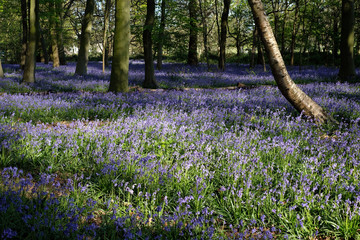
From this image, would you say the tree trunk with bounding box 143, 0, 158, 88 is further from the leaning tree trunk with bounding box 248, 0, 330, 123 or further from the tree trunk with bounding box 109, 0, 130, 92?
the leaning tree trunk with bounding box 248, 0, 330, 123

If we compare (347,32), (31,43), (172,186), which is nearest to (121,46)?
(31,43)

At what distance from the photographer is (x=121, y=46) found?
9.68 metres

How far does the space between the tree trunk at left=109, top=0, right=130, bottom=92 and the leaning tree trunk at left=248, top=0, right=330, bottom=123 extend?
5033 millimetres

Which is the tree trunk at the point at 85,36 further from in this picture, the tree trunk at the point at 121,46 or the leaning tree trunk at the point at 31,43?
the tree trunk at the point at 121,46

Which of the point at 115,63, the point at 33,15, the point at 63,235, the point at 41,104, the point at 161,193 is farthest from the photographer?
the point at 33,15

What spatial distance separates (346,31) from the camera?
12250 mm

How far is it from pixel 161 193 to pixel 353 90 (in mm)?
9265

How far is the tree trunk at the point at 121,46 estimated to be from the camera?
31.2 ft

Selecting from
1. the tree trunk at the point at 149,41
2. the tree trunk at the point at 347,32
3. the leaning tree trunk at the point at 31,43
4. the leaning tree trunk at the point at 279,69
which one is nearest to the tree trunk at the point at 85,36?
the leaning tree trunk at the point at 31,43

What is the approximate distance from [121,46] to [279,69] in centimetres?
573

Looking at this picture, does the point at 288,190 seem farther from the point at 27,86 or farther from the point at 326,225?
the point at 27,86

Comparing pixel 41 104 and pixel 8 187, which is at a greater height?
pixel 41 104

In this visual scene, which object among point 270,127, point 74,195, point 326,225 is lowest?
point 326,225

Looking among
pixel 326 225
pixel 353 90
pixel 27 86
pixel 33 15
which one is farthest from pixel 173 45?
pixel 326 225
